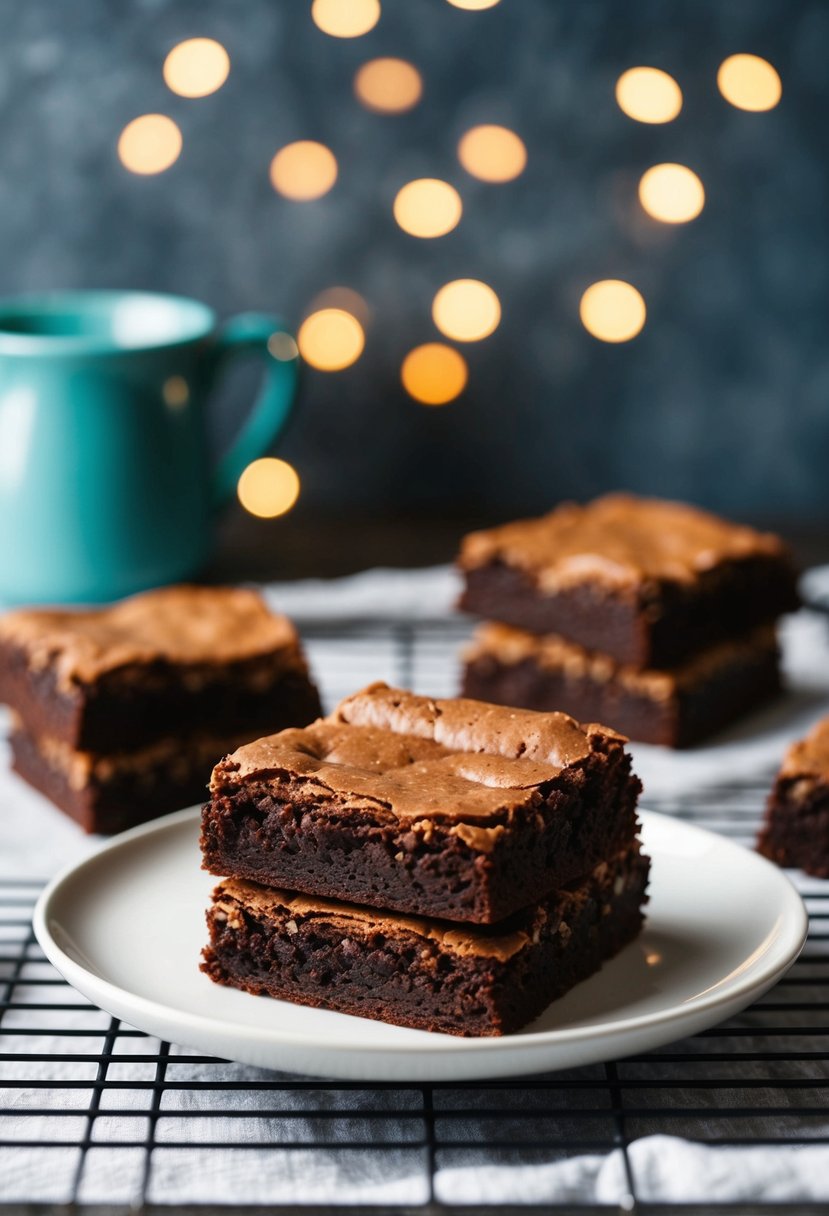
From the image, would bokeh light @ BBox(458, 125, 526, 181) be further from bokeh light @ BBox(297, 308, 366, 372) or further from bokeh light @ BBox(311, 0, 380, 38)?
bokeh light @ BBox(297, 308, 366, 372)

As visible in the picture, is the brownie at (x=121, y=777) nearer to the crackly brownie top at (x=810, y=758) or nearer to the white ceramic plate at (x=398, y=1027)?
the white ceramic plate at (x=398, y=1027)

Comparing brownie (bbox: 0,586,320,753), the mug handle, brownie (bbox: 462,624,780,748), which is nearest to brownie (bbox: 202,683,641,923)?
brownie (bbox: 0,586,320,753)

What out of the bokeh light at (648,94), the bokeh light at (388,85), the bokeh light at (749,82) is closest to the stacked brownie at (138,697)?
the bokeh light at (388,85)

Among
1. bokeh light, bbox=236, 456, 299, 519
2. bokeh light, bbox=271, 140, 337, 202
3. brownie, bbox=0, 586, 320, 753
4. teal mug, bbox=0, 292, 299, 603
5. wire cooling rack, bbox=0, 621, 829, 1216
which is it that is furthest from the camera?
bokeh light, bbox=236, 456, 299, 519

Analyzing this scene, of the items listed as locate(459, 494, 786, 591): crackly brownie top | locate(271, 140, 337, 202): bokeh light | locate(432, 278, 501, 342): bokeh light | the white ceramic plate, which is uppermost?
locate(271, 140, 337, 202): bokeh light

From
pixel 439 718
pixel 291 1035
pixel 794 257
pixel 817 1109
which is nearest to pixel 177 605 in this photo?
pixel 439 718

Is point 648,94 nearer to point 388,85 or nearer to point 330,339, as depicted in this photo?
point 388,85

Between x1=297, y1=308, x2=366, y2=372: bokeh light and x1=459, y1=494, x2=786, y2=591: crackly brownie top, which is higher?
x1=297, y1=308, x2=366, y2=372: bokeh light

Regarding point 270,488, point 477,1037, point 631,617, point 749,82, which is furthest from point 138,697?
point 749,82
